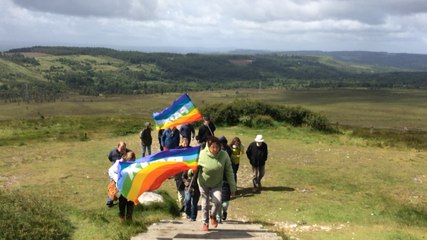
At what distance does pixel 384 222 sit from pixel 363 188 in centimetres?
470

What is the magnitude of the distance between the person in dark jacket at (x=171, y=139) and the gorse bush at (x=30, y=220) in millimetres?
5605

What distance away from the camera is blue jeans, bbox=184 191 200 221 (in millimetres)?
11552

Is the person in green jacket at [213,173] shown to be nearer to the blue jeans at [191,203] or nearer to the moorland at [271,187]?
the blue jeans at [191,203]

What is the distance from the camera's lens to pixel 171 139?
54.2 ft

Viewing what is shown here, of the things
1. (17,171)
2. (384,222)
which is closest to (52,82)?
(17,171)

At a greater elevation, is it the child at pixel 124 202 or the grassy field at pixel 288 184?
the child at pixel 124 202

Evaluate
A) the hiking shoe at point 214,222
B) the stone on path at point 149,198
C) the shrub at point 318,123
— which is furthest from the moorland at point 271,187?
the hiking shoe at point 214,222

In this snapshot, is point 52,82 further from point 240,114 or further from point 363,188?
point 363,188

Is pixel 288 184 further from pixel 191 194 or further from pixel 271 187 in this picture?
pixel 191 194

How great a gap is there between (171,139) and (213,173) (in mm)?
6657

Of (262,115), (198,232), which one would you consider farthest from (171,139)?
(262,115)

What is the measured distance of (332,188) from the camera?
60.8ft

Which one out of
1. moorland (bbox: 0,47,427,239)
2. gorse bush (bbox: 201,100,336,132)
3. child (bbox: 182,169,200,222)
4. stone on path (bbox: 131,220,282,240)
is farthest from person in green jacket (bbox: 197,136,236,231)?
gorse bush (bbox: 201,100,336,132)

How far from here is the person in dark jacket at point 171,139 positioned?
648 inches
